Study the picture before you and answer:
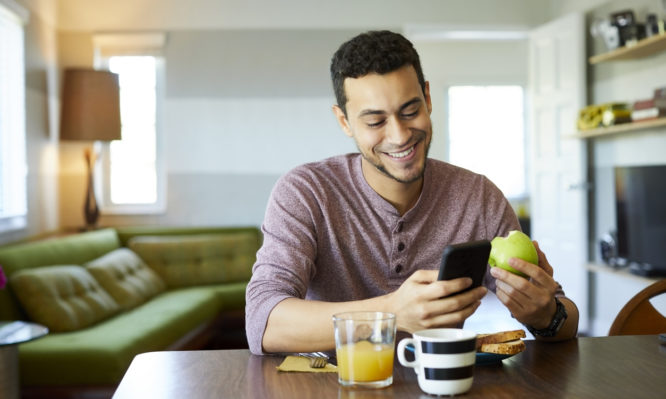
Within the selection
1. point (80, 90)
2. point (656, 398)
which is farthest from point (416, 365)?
point (80, 90)

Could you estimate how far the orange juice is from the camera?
1039 mm

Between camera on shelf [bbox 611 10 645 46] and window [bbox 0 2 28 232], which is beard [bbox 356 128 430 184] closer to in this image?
window [bbox 0 2 28 232]

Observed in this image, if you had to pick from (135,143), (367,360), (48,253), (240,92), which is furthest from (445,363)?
(135,143)

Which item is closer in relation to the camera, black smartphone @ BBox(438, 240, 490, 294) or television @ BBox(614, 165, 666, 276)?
black smartphone @ BBox(438, 240, 490, 294)

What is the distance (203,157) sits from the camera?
548 cm

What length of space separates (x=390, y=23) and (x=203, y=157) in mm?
1756

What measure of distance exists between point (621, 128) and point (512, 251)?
3386mm

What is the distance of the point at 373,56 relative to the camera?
1.51 meters

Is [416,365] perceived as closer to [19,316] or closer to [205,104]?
[19,316]

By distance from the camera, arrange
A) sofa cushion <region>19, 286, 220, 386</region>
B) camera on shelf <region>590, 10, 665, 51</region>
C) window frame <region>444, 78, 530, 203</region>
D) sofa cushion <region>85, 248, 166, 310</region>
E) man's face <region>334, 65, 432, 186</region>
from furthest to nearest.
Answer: window frame <region>444, 78, 530, 203</region> → camera on shelf <region>590, 10, 665, 51</region> → sofa cushion <region>85, 248, 166, 310</region> → sofa cushion <region>19, 286, 220, 386</region> → man's face <region>334, 65, 432, 186</region>

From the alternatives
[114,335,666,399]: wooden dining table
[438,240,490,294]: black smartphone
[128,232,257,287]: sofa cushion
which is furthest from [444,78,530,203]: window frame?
[438,240,490,294]: black smartphone

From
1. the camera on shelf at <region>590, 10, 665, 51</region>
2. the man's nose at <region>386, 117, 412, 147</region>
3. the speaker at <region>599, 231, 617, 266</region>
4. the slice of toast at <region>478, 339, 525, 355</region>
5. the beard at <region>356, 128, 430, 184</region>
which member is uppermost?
the camera on shelf at <region>590, 10, 665, 51</region>

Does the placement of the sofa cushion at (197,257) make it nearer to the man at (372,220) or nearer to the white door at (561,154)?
the white door at (561,154)

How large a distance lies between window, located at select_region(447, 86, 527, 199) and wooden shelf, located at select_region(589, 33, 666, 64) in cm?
382
